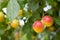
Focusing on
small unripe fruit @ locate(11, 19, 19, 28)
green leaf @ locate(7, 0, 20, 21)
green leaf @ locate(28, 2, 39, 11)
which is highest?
green leaf @ locate(28, 2, 39, 11)

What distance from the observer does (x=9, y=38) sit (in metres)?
0.74

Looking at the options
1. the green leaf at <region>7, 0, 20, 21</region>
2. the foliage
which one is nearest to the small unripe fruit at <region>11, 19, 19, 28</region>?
the foliage

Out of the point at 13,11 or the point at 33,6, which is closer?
the point at 13,11

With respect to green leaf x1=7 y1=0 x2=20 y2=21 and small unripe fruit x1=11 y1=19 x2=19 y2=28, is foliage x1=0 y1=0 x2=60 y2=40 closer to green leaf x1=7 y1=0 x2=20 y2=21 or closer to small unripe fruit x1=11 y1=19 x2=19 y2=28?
small unripe fruit x1=11 y1=19 x2=19 y2=28

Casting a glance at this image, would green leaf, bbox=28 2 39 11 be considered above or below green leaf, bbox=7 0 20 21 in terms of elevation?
above

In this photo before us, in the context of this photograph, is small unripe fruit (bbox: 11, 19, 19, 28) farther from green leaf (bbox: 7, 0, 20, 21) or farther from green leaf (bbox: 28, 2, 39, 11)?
green leaf (bbox: 7, 0, 20, 21)

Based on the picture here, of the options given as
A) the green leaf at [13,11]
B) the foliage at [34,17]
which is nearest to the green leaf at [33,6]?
the foliage at [34,17]

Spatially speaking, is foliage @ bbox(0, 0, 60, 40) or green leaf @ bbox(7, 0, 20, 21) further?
foliage @ bbox(0, 0, 60, 40)

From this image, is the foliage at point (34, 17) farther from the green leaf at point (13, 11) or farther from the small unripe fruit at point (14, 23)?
the green leaf at point (13, 11)

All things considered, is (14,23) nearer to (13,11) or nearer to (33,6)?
(33,6)

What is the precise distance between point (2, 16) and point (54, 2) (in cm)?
22

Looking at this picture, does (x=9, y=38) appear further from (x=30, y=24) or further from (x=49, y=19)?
(x=49, y=19)

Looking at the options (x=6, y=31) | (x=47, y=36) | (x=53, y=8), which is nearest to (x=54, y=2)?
(x=53, y=8)

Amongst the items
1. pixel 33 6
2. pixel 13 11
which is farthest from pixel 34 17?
pixel 13 11
